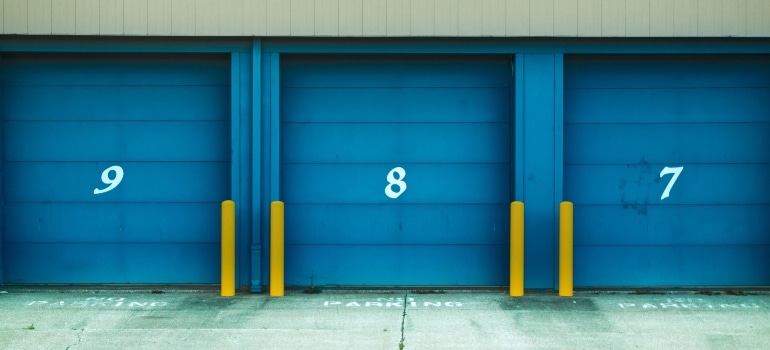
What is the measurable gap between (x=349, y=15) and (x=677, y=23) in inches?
140

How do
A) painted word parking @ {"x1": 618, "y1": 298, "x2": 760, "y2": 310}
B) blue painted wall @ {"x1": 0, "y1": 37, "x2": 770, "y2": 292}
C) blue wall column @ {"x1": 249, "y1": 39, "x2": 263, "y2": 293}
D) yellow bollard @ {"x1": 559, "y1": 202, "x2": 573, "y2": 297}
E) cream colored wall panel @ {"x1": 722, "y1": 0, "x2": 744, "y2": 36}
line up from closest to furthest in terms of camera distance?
painted word parking @ {"x1": 618, "y1": 298, "x2": 760, "y2": 310}
yellow bollard @ {"x1": 559, "y1": 202, "x2": 573, "y2": 297}
cream colored wall panel @ {"x1": 722, "y1": 0, "x2": 744, "y2": 36}
blue wall column @ {"x1": 249, "y1": 39, "x2": 263, "y2": 293}
blue painted wall @ {"x1": 0, "y1": 37, "x2": 770, "y2": 292}

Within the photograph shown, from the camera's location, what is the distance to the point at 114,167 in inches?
380

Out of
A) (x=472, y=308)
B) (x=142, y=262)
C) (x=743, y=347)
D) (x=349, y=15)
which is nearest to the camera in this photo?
(x=743, y=347)

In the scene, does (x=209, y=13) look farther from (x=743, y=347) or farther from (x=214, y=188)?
(x=743, y=347)

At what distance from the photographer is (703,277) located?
31.4 ft

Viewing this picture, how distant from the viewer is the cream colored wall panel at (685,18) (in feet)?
29.7

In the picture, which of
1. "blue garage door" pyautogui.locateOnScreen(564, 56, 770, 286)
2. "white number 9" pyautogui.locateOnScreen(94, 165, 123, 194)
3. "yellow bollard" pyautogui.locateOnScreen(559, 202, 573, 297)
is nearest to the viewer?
"yellow bollard" pyautogui.locateOnScreen(559, 202, 573, 297)

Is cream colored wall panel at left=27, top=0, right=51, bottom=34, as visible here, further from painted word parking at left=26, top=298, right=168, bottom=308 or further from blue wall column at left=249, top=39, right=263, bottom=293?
painted word parking at left=26, top=298, right=168, bottom=308

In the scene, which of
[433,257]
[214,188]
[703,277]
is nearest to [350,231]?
[433,257]

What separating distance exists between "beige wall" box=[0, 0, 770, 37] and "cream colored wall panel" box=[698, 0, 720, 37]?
1 centimetres

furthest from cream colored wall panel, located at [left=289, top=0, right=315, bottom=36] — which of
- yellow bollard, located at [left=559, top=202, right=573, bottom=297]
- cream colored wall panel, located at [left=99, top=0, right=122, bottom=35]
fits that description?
yellow bollard, located at [left=559, top=202, right=573, bottom=297]

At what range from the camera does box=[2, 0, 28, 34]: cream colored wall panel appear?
29.7ft

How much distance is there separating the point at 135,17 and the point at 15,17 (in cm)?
130

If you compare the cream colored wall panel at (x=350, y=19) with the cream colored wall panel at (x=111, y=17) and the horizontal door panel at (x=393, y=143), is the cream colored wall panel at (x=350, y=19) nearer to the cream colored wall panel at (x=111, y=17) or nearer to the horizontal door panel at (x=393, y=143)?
the horizontal door panel at (x=393, y=143)
